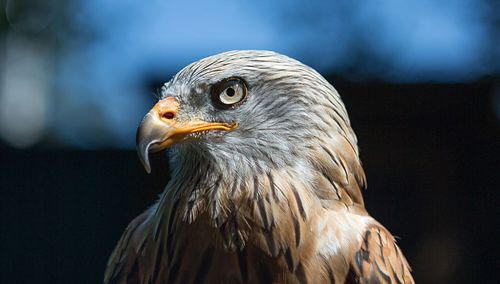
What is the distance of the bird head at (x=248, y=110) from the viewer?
2.67 metres

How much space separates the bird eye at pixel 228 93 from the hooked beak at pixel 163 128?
7 cm

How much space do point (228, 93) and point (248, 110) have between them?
8 cm

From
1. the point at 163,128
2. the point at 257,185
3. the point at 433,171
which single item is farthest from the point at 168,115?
the point at 433,171

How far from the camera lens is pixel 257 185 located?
2.64 metres

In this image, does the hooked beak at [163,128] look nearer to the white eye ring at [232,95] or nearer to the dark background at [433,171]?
the white eye ring at [232,95]

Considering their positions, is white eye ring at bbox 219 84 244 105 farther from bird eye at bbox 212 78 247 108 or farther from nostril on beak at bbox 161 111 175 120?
nostril on beak at bbox 161 111 175 120

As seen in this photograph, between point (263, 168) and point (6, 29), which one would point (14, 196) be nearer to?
point (263, 168)

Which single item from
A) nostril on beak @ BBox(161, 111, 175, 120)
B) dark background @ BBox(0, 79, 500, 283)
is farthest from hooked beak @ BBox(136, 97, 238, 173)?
dark background @ BBox(0, 79, 500, 283)

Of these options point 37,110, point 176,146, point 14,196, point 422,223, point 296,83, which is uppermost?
point 296,83

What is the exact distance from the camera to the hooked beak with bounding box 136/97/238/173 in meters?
2.51

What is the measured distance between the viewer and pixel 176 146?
2811mm

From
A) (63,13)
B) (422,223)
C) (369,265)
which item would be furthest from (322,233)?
(63,13)

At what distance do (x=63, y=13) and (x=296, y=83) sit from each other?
1016cm

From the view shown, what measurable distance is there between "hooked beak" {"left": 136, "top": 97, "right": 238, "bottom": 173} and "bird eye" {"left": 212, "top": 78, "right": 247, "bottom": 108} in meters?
0.07
